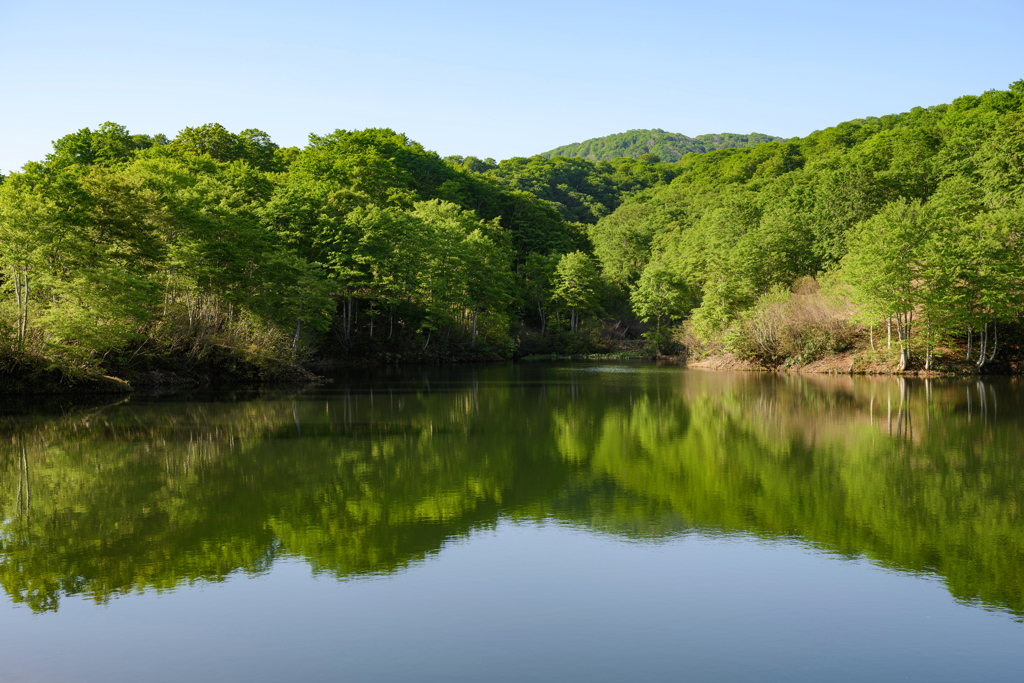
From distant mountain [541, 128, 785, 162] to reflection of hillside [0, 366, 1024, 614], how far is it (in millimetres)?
152644

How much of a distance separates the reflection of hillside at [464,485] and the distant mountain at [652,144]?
15264 centimetres

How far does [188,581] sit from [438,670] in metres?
3.06

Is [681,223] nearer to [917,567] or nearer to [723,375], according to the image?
[723,375]

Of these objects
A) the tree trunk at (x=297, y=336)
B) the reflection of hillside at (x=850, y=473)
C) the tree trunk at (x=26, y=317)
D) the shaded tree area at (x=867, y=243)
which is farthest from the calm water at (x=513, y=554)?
the tree trunk at (x=297, y=336)

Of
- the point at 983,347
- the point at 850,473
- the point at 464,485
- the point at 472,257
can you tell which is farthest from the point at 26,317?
the point at 983,347

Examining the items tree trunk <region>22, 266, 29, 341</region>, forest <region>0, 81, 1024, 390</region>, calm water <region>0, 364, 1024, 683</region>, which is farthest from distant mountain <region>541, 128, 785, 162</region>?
calm water <region>0, 364, 1024, 683</region>

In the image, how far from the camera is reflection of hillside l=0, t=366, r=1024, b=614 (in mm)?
7582

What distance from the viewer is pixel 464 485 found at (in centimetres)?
1081

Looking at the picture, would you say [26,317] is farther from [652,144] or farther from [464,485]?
[652,144]

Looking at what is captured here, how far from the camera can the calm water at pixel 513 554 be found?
533 cm

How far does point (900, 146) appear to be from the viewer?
55.0 m

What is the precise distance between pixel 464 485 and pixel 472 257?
138 ft

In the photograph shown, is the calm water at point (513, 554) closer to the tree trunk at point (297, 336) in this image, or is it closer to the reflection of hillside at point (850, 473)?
the reflection of hillside at point (850, 473)

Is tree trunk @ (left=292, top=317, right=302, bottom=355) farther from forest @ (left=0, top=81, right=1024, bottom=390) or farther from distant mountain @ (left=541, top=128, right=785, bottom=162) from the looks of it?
distant mountain @ (left=541, top=128, right=785, bottom=162)
